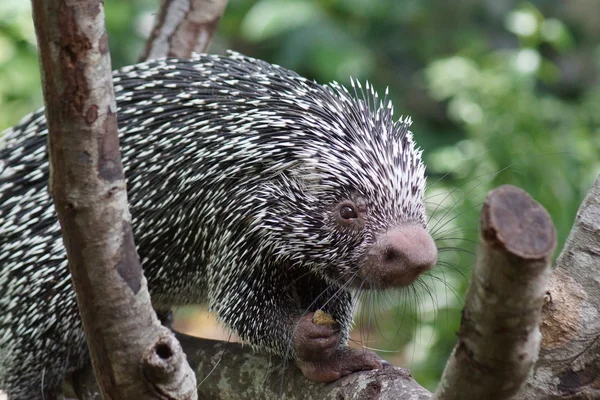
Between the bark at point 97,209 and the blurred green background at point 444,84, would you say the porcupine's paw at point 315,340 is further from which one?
the bark at point 97,209

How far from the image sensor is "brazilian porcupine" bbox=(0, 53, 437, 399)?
107 inches

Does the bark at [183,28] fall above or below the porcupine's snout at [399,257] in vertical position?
above

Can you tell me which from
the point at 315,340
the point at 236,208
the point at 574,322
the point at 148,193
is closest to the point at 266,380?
the point at 315,340

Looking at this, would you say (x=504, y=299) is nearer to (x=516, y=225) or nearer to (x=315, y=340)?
(x=516, y=225)

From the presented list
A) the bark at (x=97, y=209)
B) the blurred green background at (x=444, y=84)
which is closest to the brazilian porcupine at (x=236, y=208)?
the blurred green background at (x=444, y=84)

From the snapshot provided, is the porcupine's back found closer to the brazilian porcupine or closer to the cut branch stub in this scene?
the brazilian porcupine

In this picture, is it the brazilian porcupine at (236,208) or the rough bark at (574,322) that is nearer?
the rough bark at (574,322)

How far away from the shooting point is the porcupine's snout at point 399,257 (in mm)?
2449

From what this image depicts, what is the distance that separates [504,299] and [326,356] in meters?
1.29

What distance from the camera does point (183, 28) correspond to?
4051 millimetres

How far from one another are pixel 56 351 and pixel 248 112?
118 cm

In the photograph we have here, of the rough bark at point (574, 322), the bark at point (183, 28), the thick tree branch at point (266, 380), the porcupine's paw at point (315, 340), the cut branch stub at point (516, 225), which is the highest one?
the bark at point (183, 28)

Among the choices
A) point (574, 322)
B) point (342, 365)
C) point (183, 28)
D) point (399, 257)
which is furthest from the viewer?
point (183, 28)

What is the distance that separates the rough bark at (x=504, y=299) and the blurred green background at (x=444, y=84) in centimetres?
125
